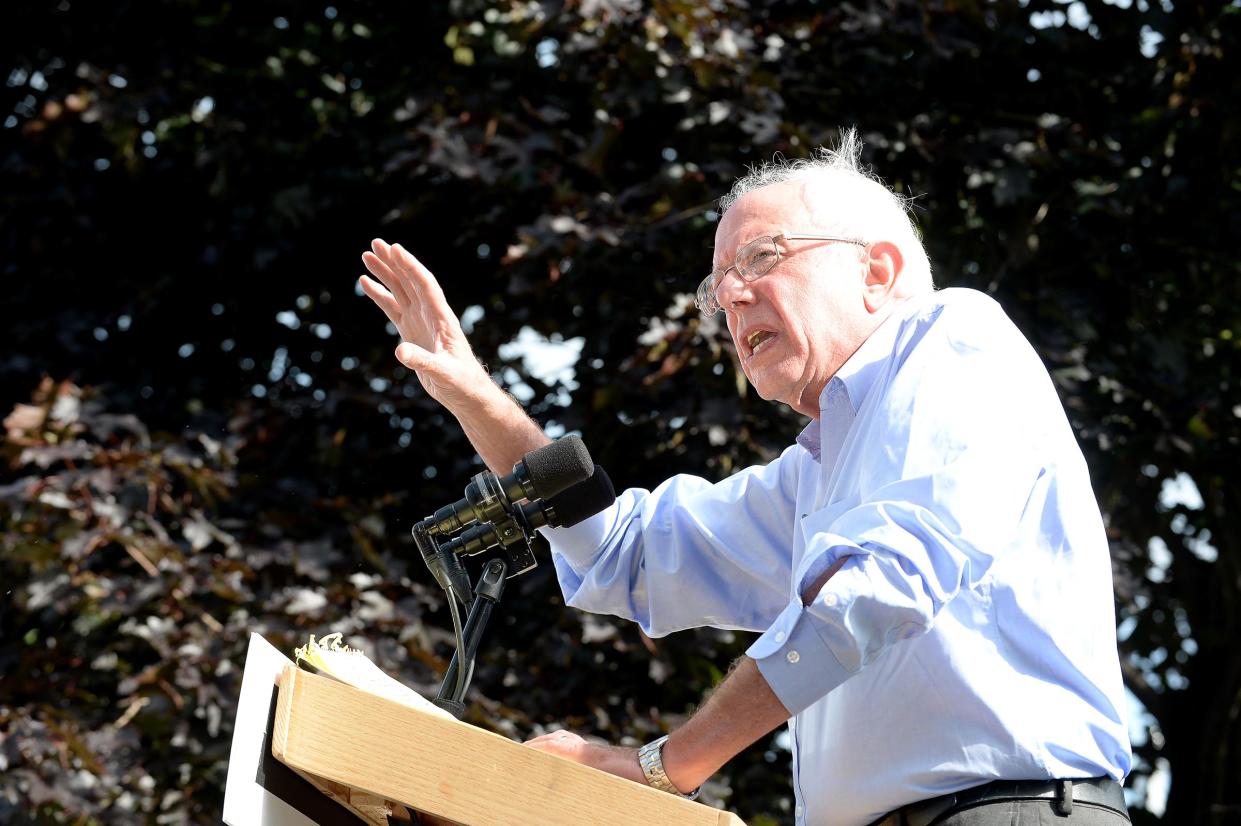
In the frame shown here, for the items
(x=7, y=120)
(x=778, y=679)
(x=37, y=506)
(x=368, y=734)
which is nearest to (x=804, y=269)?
(x=778, y=679)

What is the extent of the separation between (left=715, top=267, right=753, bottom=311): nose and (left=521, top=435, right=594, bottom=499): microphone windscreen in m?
0.36

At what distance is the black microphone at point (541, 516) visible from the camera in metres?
1.96

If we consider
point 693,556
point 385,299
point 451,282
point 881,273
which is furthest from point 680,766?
point 451,282

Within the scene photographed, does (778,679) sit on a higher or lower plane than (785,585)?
lower

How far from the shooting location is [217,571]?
13.4ft

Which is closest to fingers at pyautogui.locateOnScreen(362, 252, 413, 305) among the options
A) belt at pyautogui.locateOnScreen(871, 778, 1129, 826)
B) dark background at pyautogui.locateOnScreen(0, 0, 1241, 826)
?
belt at pyautogui.locateOnScreen(871, 778, 1129, 826)

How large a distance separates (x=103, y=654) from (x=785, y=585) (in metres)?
2.65

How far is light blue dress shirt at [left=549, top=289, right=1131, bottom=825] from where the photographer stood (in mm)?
1552

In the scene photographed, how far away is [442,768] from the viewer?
1.48 m

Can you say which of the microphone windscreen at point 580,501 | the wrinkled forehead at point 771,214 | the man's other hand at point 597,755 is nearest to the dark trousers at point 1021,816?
the man's other hand at point 597,755

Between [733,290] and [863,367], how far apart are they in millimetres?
293

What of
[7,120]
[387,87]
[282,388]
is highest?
[7,120]

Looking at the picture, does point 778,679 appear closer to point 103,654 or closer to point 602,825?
point 602,825

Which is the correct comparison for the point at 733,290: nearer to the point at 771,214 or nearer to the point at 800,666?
the point at 771,214
